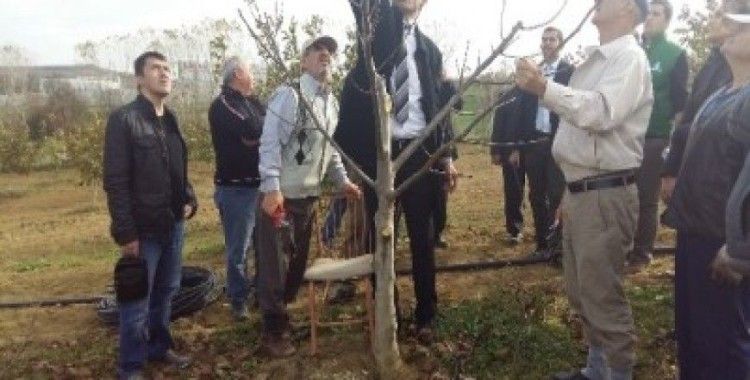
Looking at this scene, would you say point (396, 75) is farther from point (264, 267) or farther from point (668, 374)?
point (668, 374)

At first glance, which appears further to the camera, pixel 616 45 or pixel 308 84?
pixel 308 84

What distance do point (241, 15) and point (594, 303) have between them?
7.57 feet

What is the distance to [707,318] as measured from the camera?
9.77 ft

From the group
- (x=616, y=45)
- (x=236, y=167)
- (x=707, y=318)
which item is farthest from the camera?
(x=236, y=167)

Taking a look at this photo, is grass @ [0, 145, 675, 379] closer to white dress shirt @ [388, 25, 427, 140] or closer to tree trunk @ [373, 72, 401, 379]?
tree trunk @ [373, 72, 401, 379]

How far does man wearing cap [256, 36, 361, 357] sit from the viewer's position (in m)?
4.27

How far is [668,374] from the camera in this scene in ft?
13.0

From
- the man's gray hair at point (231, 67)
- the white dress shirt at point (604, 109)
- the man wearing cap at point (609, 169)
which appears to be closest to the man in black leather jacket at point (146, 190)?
the man's gray hair at point (231, 67)

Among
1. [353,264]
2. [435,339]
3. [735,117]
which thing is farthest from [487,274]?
[735,117]

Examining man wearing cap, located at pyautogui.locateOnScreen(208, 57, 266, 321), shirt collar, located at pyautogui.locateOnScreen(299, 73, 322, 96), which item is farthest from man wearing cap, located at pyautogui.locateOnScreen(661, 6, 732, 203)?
man wearing cap, located at pyautogui.locateOnScreen(208, 57, 266, 321)

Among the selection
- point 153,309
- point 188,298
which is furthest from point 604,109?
point 188,298

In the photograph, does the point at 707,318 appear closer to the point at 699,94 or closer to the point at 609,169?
the point at 609,169

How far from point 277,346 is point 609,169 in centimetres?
237

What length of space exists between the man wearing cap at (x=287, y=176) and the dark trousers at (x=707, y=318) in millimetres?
2262
